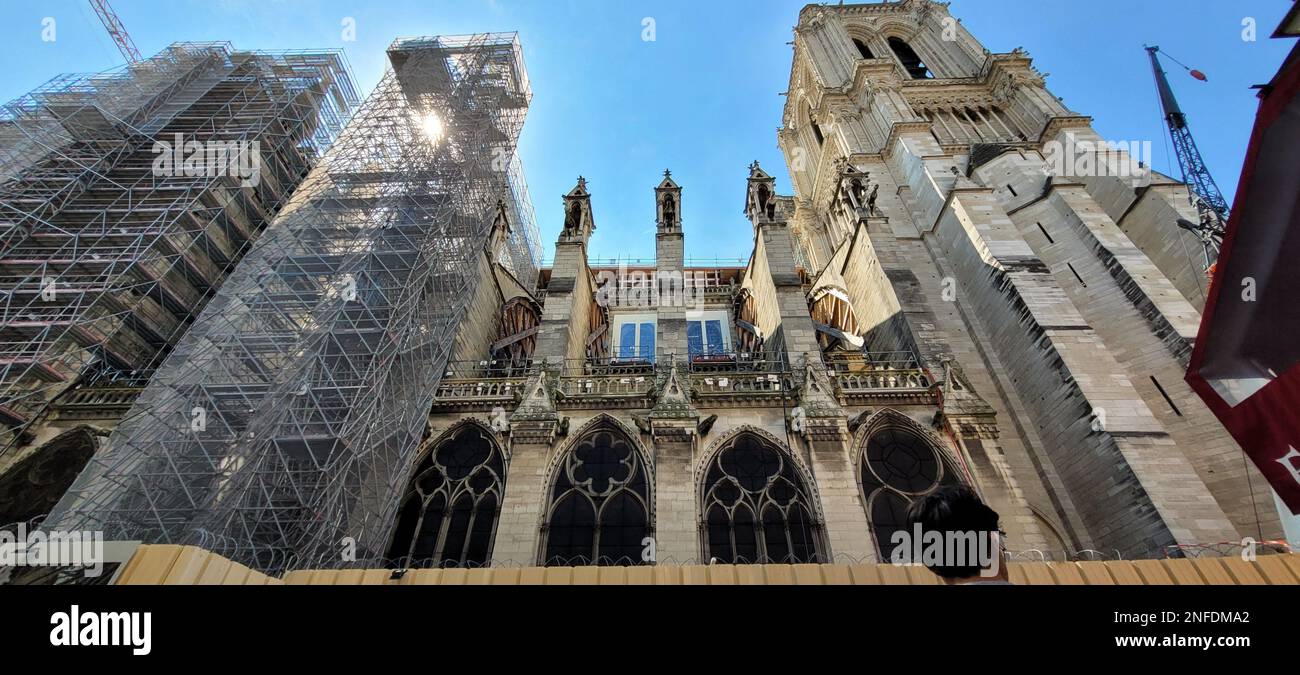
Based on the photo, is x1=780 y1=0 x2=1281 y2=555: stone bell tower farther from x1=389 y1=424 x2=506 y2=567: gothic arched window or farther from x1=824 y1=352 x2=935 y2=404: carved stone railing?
x1=389 y1=424 x2=506 y2=567: gothic arched window

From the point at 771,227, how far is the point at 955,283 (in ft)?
20.6

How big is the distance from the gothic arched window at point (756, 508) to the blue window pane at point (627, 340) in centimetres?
798

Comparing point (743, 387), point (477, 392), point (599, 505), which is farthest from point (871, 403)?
point (477, 392)

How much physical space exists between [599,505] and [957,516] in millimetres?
9357

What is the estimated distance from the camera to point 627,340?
64.0ft

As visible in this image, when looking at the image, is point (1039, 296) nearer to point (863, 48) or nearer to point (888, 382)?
point (888, 382)

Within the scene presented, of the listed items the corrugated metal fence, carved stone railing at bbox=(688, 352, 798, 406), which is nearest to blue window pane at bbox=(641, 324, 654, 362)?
carved stone railing at bbox=(688, 352, 798, 406)

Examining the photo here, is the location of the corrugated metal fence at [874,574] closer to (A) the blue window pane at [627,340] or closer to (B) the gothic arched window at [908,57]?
(A) the blue window pane at [627,340]

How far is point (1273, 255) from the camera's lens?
28.6 ft

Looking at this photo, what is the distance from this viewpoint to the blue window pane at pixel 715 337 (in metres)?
19.7

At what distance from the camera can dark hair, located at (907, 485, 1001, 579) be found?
2.12 meters

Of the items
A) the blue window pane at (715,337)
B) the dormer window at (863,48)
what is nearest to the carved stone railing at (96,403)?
the blue window pane at (715,337)

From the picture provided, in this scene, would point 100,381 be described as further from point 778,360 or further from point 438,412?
point 778,360
